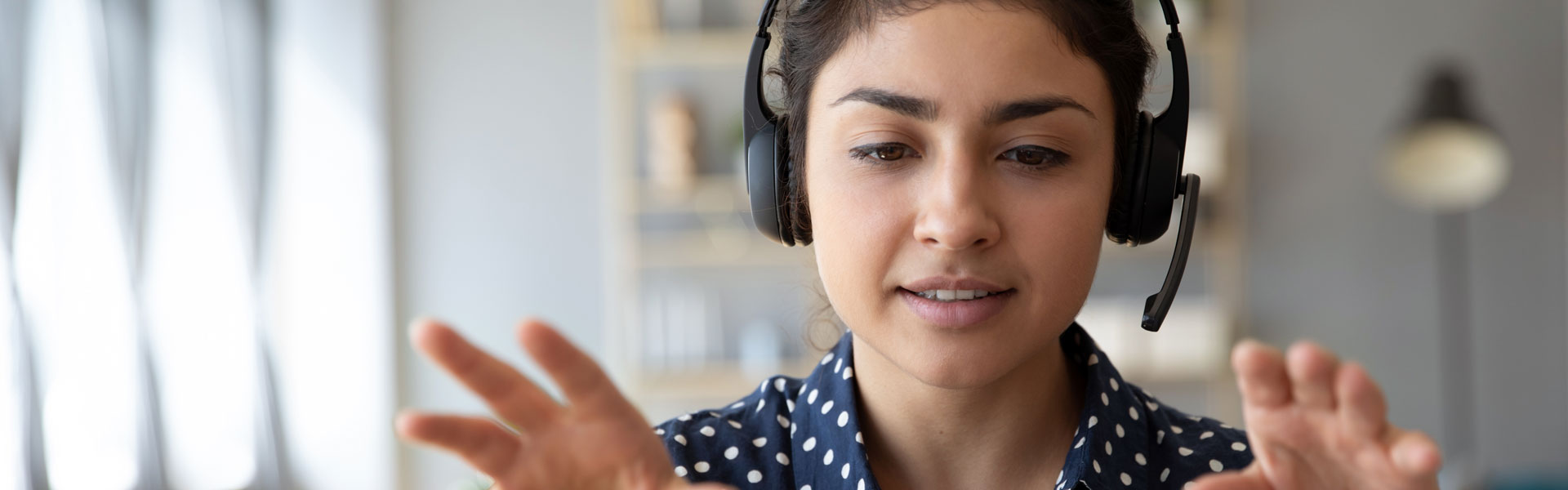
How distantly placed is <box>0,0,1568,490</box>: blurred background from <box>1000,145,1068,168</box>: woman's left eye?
6.99 ft

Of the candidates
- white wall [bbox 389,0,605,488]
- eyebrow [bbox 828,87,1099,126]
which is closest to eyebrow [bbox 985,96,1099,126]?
eyebrow [bbox 828,87,1099,126]

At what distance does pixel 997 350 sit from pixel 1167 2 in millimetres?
356

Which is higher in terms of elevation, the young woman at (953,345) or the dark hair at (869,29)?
the dark hair at (869,29)

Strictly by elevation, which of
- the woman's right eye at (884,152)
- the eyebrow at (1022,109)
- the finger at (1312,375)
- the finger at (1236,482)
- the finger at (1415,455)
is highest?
the eyebrow at (1022,109)

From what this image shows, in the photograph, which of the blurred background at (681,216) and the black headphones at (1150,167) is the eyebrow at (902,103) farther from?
the blurred background at (681,216)

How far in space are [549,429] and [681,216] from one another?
3056 mm

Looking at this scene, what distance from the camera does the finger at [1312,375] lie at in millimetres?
632

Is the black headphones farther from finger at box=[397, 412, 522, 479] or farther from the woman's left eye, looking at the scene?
finger at box=[397, 412, 522, 479]

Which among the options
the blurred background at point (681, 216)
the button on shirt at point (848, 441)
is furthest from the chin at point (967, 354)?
the blurred background at point (681, 216)

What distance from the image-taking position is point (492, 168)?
3734 mm

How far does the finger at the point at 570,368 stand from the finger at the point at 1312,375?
0.38 metres

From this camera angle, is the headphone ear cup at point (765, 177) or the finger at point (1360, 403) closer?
the finger at point (1360, 403)

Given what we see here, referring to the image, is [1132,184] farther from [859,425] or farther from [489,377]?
[489,377]

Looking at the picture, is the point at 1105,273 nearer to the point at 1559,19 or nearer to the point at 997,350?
the point at 1559,19
